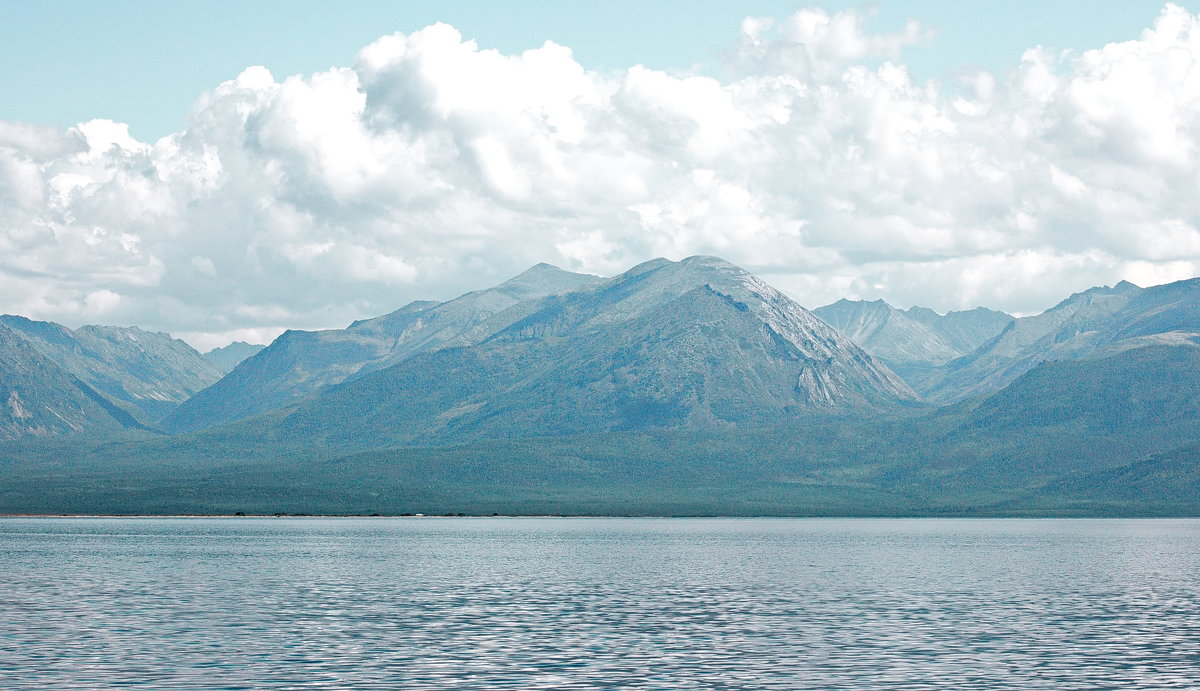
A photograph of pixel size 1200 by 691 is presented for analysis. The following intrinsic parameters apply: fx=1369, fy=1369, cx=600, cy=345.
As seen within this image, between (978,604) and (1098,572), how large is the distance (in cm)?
5901

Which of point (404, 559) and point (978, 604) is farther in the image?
point (404, 559)

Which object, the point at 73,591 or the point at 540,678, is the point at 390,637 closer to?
the point at 540,678

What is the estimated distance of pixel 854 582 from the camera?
147 meters

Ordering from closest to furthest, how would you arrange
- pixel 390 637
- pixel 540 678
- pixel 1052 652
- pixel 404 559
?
pixel 540 678
pixel 1052 652
pixel 390 637
pixel 404 559

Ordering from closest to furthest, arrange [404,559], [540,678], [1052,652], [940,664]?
[540,678]
[940,664]
[1052,652]
[404,559]

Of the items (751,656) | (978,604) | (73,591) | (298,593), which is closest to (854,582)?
(978,604)

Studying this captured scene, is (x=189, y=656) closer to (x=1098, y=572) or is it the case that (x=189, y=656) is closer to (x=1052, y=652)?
(x=1052, y=652)

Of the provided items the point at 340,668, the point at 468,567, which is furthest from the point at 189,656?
the point at 468,567

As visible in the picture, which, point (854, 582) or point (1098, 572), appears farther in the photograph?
point (1098, 572)

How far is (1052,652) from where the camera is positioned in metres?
84.4

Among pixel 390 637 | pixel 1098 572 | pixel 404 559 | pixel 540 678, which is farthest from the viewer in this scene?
pixel 404 559

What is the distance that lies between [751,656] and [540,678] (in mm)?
15626

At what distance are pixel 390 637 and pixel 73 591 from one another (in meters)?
49.0

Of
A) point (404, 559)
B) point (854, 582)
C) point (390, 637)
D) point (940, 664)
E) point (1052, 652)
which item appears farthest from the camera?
point (404, 559)
